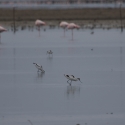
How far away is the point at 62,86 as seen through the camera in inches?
544

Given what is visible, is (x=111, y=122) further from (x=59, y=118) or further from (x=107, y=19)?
(x=107, y=19)

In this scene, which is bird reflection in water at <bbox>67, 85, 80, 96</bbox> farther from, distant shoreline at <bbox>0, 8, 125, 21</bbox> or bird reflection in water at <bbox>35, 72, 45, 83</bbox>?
Answer: distant shoreline at <bbox>0, 8, 125, 21</bbox>

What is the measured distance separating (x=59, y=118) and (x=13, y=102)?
1618 mm

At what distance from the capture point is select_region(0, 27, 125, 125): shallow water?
10.7 meters

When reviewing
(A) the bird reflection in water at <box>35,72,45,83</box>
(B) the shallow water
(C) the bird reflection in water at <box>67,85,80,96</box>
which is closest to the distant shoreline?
(B) the shallow water

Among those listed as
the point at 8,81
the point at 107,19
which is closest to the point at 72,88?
the point at 8,81

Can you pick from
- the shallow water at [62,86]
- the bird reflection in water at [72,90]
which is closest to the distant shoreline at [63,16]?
the shallow water at [62,86]

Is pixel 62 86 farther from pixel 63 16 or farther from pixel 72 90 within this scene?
pixel 63 16

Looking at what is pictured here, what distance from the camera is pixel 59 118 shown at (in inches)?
415

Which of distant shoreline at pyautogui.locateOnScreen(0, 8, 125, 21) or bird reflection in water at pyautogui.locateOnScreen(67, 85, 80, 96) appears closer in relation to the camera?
bird reflection in water at pyautogui.locateOnScreen(67, 85, 80, 96)

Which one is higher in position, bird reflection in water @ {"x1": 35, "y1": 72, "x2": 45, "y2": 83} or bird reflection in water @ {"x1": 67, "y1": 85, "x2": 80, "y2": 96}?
bird reflection in water @ {"x1": 35, "y1": 72, "x2": 45, "y2": 83}

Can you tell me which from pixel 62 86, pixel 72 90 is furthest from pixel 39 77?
pixel 72 90

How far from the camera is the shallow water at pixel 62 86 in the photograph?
35.0 feet

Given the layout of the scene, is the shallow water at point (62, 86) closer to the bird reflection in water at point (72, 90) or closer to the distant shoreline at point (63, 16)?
the bird reflection in water at point (72, 90)
